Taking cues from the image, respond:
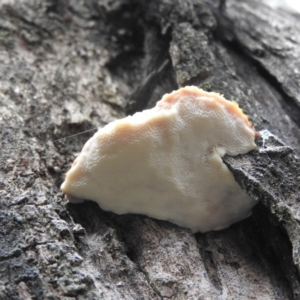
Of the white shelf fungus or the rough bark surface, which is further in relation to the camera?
the white shelf fungus

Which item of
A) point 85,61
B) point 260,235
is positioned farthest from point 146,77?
point 260,235

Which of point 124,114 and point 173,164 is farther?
point 124,114

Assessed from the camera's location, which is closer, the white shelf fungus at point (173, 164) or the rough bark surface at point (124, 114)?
the rough bark surface at point (124, 114)

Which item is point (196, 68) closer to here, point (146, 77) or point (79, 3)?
point (146, 77)

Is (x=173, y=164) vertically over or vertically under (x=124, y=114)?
over
